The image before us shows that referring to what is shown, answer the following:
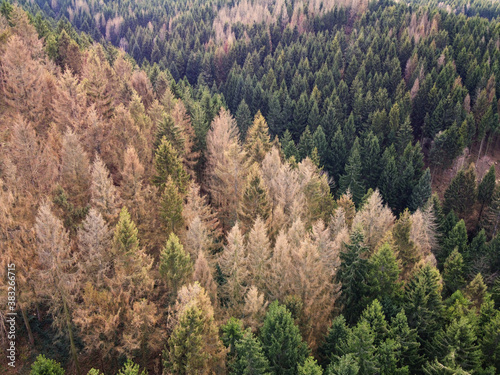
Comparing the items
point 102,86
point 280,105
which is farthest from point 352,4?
point 102,86

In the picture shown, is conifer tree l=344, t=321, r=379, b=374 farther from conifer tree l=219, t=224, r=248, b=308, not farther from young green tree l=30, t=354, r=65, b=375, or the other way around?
young green tree l=30, t=354, r=65, b=375

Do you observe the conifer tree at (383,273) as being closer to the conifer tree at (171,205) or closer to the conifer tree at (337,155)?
the conifer tree at (171,205)

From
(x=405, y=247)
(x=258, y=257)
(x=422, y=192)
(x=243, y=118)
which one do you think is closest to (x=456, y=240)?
(x=422, y=192)

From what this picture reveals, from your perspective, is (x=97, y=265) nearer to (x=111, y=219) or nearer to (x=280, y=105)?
(x=111, y=219)

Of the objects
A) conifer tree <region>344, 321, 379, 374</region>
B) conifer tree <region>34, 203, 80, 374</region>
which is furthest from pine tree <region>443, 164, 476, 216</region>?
conifer tree <region>34, 203, 80, 374</region>

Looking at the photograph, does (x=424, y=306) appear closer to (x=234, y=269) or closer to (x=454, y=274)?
(x=234, y=269)
